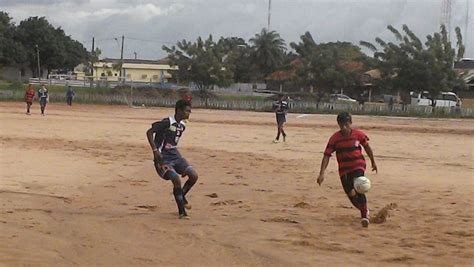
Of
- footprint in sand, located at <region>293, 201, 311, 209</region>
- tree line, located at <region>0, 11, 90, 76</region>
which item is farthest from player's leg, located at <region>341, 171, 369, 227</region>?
tree line, located at <region>0, 11, 90, 76</region>

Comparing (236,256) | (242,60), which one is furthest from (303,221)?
(242,60)

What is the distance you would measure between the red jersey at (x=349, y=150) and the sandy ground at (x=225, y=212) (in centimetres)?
70

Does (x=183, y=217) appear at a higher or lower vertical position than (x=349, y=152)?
lower

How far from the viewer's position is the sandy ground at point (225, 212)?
7469 millimetres

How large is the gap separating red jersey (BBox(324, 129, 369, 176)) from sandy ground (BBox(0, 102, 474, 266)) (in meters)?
0.70

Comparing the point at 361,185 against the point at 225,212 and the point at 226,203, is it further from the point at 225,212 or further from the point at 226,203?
the point at 226,203

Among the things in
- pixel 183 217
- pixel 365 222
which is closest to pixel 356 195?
pixel 365 222

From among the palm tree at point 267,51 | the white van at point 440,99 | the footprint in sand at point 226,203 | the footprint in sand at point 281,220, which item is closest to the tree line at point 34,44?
the palm tree at point 267,51

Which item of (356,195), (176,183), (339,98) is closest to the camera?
(356,195)

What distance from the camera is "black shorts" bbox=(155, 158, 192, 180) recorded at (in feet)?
32.3

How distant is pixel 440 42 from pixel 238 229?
174 feet

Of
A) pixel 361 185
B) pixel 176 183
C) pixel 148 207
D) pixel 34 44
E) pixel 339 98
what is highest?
pixel 34 44

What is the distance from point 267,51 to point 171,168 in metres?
83.3

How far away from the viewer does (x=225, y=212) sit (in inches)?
405
